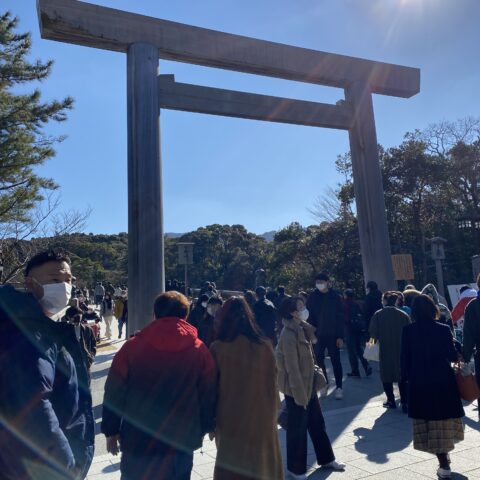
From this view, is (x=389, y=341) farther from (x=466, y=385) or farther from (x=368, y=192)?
(x=368, y=192)

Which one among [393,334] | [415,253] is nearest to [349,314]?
[393,334]

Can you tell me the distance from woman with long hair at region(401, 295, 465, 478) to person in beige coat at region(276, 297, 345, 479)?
817mm

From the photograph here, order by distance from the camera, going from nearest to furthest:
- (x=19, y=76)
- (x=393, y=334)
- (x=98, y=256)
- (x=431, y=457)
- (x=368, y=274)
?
1. (x=431, y=457)
2. (x=393, y=334)
3. (x=368, y=274)
4. (x=19, y=76)
5. (x=98, y=256)

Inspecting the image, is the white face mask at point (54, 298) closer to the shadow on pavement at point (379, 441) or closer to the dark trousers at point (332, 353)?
the shadow on pavement at point (379, 441)

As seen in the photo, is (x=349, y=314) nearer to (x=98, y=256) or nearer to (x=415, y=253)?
(x=415, y=253)

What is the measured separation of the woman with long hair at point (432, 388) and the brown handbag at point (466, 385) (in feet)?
0.28

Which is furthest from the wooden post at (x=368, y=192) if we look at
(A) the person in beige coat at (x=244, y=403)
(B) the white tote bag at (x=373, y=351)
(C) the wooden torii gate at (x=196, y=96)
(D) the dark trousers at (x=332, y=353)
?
(A) the person in beige coat at (x=244, y=403)

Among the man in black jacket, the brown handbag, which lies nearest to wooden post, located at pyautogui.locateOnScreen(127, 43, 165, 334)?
the man in black jacket

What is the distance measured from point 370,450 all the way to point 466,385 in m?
1.21

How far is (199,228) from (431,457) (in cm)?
3701

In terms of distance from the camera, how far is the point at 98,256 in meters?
39.3

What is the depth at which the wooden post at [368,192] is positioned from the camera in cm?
922

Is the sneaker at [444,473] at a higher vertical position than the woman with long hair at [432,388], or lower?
lower

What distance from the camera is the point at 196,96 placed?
773cm
